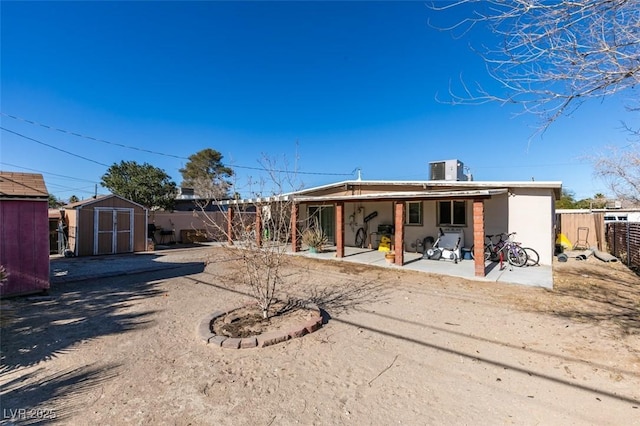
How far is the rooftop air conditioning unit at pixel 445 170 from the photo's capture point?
12.1 metres

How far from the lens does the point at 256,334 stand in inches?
156

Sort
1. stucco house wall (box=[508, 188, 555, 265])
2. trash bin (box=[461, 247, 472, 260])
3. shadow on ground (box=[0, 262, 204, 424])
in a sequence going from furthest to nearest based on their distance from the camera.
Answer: trash bin (box=[461, 247, 472, 260])
stucco house wall (box=[508, 188, 555, 265])
shadow on ground (box=[0, 262, 204, 424])

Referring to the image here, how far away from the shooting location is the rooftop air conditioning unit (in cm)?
1206

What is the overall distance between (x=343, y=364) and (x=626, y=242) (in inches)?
504

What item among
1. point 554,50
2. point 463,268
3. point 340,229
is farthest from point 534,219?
point 554,50

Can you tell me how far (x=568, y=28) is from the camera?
2.49 metres

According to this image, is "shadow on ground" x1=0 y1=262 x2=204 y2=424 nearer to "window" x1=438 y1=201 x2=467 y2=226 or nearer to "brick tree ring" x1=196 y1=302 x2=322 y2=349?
"brick tree ring" x1=196 y1=302 x2=322 y2=349

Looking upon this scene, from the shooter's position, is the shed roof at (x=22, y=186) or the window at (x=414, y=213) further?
the window at (x=414, y=213)

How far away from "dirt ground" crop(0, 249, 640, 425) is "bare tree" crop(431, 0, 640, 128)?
255 cm

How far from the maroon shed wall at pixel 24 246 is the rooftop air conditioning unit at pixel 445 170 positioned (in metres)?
12.4

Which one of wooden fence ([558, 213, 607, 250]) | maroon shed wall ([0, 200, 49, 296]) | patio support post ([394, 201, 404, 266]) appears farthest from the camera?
wooden fence ([558, 213, 607, 250])

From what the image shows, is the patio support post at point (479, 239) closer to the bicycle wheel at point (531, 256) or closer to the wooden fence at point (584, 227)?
the bicycle wheel at point (531, 256)

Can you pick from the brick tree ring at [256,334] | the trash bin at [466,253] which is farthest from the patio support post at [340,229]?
the brick tree ring at [256,334]

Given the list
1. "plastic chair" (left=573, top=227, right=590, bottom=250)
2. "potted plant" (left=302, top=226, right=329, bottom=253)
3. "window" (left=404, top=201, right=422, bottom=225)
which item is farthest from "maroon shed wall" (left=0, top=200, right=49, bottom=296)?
"plastic chair" (left=573, top=227, right=590, bottom=250)
